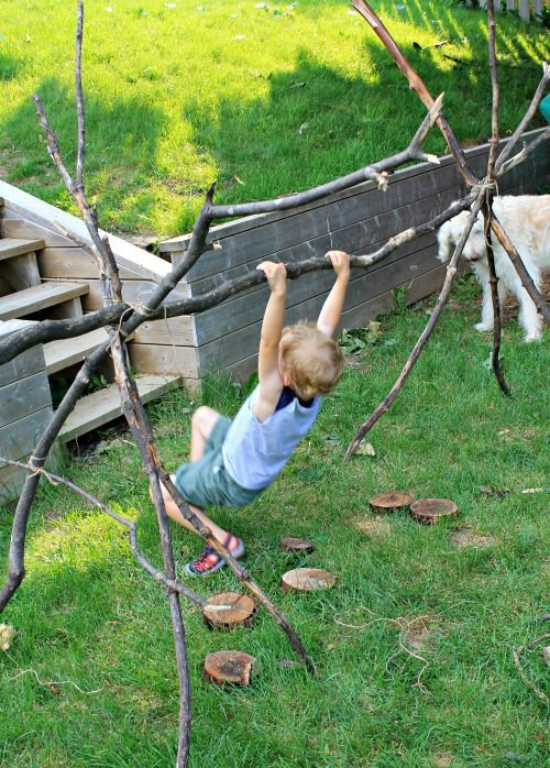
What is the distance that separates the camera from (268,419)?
128 inches

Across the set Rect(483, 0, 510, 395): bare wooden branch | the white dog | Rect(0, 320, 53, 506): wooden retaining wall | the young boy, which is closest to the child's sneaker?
the young boy

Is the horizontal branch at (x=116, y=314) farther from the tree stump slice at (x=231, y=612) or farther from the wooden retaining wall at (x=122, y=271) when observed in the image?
the wooden retaining wall at (x=122, y=271)

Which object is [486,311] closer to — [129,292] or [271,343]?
[129,292]

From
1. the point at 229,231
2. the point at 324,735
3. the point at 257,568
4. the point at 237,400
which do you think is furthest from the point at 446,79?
the point at 324,735

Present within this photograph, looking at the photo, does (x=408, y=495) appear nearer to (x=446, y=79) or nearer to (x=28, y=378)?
(x=28, y=378)

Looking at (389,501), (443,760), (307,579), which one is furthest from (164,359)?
(443,760)

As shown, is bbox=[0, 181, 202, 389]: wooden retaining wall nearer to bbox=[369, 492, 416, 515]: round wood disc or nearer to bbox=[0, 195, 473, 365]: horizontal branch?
bbox=[369, 492, 416, 515]: round wood disc

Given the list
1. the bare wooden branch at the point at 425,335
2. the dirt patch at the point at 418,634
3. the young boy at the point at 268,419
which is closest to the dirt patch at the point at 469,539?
the dirt patch at the point at 418,634

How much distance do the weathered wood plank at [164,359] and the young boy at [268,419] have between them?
1540mm

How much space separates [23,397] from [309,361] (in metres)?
1.89

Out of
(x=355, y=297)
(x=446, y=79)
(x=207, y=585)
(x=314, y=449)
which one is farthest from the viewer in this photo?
(x=446, y=79)

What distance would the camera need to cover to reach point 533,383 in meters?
5.27

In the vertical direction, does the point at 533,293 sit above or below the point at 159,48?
below

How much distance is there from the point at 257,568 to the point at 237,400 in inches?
71.9
